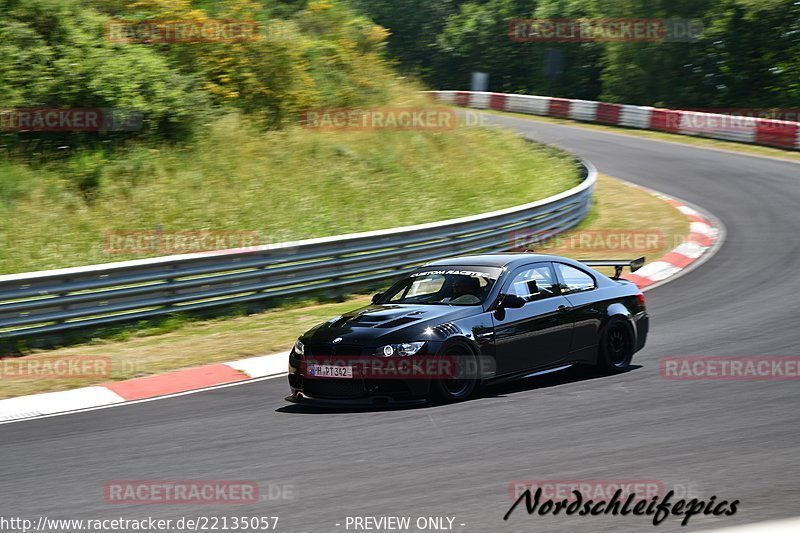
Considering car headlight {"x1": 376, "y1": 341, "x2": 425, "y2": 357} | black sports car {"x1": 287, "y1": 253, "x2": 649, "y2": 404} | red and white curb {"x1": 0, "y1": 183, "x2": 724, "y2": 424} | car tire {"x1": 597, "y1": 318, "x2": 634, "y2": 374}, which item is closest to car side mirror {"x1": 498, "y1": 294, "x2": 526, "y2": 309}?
black sports car {"x1": 287, "y1": 253, "x2": 649, "y2": 404}

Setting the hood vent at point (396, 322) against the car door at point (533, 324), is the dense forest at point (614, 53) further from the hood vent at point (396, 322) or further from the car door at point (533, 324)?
the hood vent at point (396, 322)

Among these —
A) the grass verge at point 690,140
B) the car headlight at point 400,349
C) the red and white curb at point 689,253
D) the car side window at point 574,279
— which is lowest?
the grass verge at point 690,140

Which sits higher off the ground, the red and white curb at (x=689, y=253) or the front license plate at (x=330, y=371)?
the front license plate at (x=330, y=371)

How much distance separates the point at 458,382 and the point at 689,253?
973cm

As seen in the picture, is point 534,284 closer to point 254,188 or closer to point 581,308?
point 581,308

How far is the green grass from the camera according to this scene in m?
16.0

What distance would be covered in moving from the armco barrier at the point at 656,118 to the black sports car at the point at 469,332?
2020cm

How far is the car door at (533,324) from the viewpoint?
30.2ft

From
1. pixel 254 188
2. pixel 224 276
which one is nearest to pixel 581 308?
pixel 224 276

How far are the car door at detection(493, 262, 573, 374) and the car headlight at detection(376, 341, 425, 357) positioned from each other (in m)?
0.91

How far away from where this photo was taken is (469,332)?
8.90 m

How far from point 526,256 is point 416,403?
2.11 metres

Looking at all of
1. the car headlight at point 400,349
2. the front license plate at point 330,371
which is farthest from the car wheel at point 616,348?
the front license plate at point 330,371

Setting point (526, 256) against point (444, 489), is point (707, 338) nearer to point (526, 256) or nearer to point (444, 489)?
point (526, 256)
